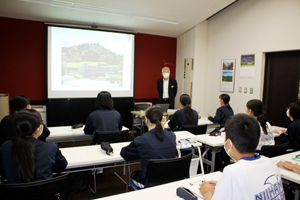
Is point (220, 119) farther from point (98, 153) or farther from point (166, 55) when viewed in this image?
point (166, 55)

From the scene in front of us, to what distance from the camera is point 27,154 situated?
153cm

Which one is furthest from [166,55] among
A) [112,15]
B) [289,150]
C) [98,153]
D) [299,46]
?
[98,153]

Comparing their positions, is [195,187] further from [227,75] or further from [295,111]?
[227,75]

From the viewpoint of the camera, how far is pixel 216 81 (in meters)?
6.39

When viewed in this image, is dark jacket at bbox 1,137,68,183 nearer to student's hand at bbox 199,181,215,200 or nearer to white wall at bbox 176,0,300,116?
student's hand at bbox 199,181,215,200

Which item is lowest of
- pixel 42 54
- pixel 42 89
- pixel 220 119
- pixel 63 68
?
pixel 220 119

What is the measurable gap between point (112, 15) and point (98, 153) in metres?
4.03

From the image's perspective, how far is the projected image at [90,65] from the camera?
556 centimetres

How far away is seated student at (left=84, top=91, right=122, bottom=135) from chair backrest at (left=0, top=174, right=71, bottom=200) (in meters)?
1.52

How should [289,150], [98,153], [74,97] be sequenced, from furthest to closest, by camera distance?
[74,97], [289,150], [98,153]

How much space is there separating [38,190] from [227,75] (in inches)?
218

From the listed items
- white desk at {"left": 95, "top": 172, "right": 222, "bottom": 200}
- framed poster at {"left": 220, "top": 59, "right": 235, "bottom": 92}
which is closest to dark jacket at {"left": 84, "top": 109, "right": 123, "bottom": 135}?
white desk at {"left": 95, "top": 172, "right": 222, "bottom": 200}

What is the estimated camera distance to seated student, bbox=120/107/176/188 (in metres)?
1.98

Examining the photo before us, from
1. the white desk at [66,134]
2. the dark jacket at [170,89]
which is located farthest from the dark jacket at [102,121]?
the dark jacket at [170,89]
